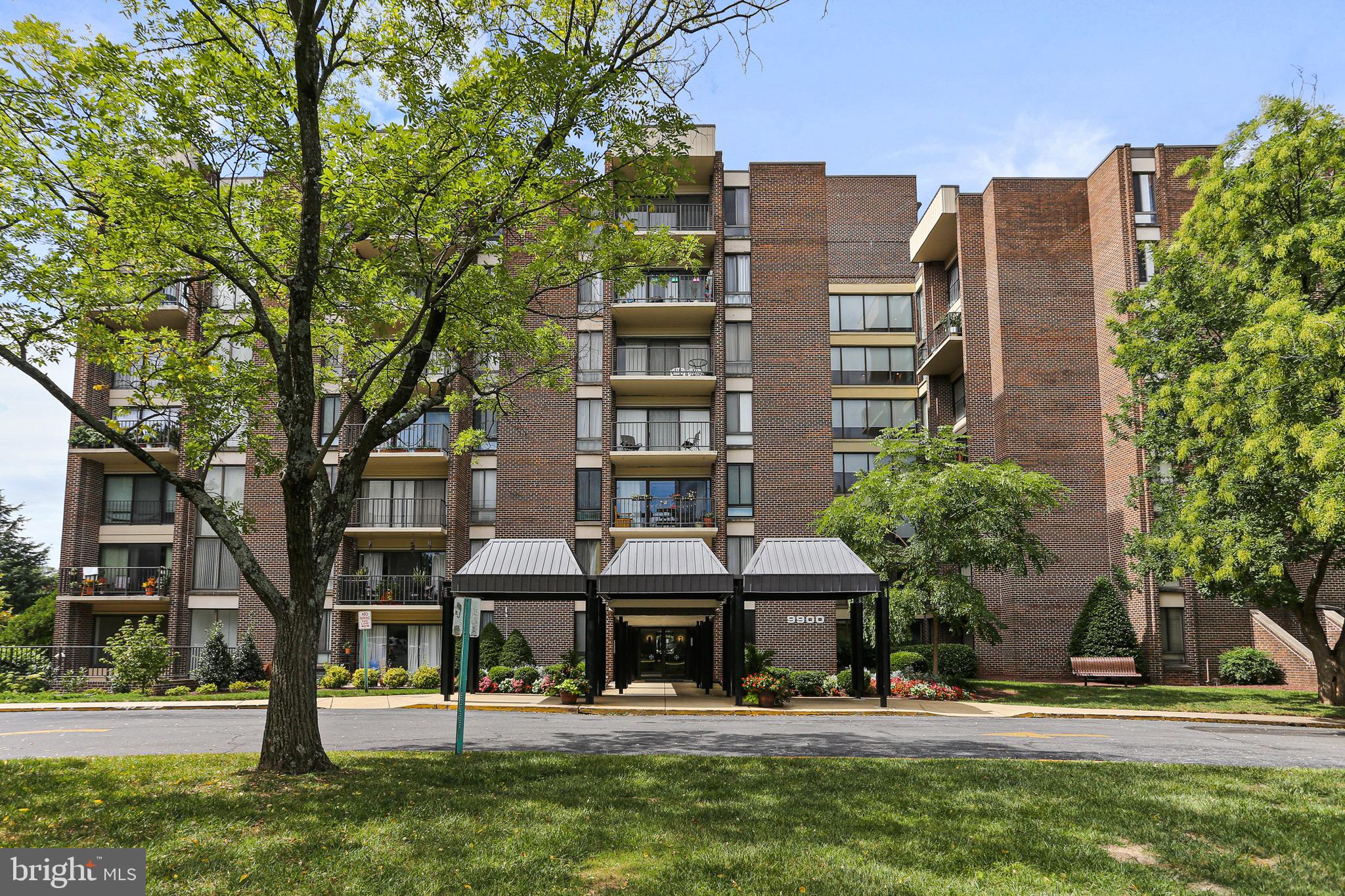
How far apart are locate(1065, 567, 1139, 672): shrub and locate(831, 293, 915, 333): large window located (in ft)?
46.6

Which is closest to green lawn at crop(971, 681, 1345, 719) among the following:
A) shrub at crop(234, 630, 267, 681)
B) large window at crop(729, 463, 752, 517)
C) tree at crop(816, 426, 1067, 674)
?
tree at crop(816, 426, 1067, 674)

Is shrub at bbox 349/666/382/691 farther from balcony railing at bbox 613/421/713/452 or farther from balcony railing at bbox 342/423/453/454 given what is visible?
balcony railing at bbox 613/421/713/452

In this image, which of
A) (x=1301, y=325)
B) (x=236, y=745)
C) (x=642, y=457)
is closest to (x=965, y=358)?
(x=642, y=457)

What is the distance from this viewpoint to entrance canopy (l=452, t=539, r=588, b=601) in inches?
949

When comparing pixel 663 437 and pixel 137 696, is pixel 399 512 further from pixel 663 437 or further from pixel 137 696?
pixel 137 696

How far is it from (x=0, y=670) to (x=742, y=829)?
31324 millimetres

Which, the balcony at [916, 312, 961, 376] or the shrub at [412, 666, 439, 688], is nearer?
the shrub at [412, 666, 439, 688]

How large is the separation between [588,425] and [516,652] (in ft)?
28.7

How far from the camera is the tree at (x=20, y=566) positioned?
43.7 meters

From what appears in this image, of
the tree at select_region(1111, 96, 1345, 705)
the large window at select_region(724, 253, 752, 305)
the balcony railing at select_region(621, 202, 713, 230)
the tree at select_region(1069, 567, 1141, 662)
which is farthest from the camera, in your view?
the balcony railing at select_region(621, 202, 713, 230)

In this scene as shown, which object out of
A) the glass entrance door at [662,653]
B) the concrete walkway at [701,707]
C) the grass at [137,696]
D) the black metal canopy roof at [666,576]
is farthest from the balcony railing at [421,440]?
the glass entrance door at [662,653]

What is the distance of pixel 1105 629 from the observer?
3100 cm

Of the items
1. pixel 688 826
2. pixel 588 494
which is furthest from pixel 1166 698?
pixel 688 826

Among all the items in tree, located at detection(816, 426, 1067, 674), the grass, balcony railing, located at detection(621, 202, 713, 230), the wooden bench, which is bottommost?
the grass
